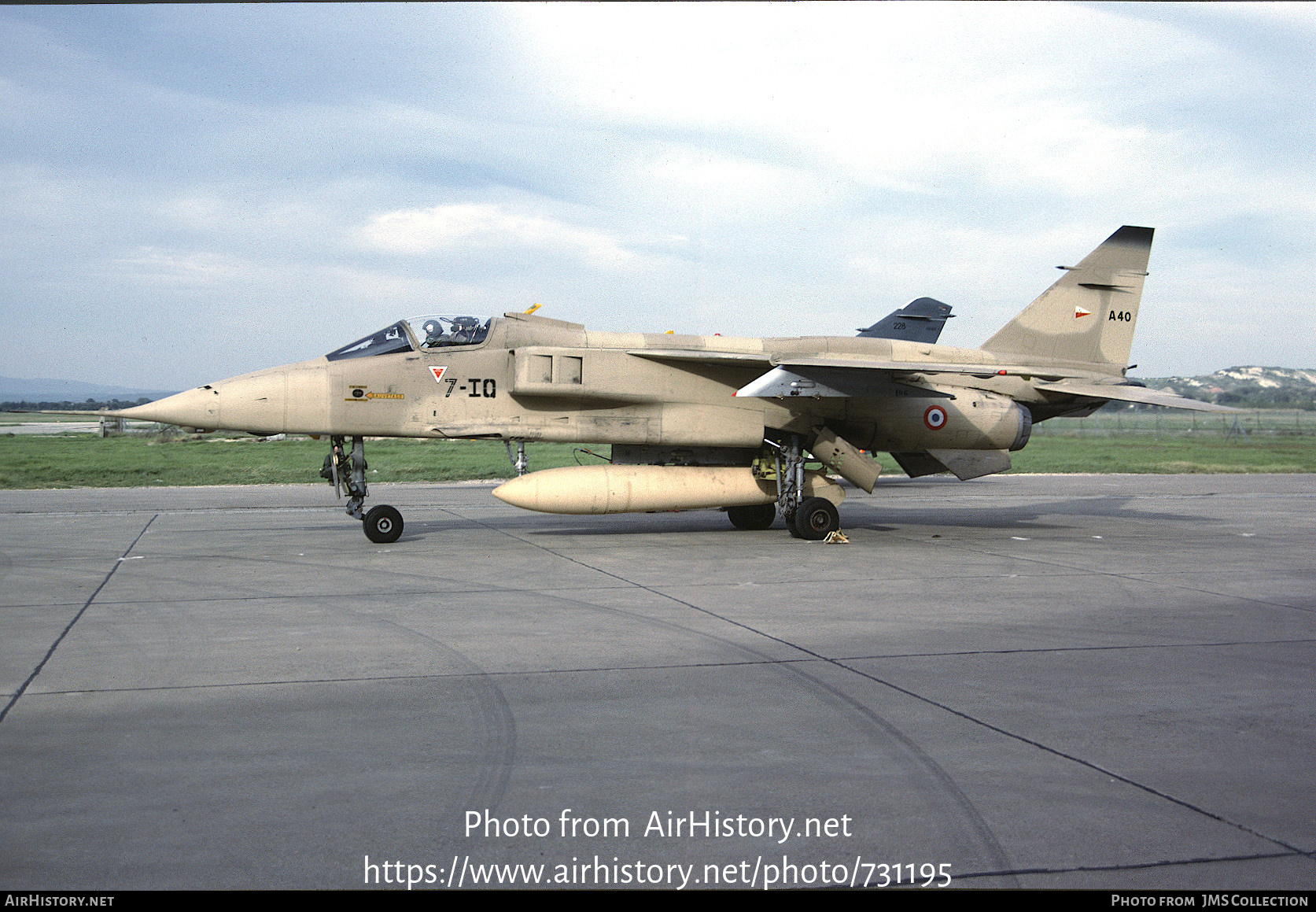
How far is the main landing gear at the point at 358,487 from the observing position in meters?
12.8

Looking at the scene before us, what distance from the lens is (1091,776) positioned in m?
4.42

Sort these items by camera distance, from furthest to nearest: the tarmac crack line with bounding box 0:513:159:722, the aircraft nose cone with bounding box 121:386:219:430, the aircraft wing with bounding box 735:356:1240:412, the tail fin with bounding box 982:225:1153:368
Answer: the tail fin with bounding box 982:225:1153:368 < the aircraft wing with bounding box 735:356:1240:412 < the aircraft nose cone with bounding box 121:386:219:430 < the tarmac crack line with bounding box 0:513:159:722

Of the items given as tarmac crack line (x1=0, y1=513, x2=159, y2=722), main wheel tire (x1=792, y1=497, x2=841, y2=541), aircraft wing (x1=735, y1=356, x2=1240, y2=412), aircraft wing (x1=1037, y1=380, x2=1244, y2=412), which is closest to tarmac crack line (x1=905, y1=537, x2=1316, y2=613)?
main wheel tire (x1=792, y1=497, x2=841, y2=541)

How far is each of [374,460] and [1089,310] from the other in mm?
24380

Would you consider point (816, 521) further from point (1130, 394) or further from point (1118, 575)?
point (1130, 394)

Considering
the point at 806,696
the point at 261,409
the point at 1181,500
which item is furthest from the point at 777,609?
the point at 1181,500

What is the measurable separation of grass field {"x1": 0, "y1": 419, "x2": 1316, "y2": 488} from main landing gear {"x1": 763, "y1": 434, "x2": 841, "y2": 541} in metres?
4.56

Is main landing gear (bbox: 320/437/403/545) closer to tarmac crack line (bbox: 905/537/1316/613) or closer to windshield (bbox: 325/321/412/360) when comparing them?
windshield (bbox: 325/321/412/360)

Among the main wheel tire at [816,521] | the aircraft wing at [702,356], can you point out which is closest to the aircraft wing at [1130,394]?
the main wheel tire at [816,521]

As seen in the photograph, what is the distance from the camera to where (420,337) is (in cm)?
1319

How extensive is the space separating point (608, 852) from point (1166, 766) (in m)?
2.71

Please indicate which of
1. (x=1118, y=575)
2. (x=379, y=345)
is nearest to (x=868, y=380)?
(x=1118, y=575)

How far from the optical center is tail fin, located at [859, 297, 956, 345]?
25.1 m

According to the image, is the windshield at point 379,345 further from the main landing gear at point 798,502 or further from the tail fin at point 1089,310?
the tail fin at point 1089,310
